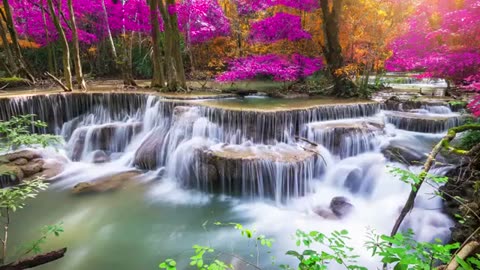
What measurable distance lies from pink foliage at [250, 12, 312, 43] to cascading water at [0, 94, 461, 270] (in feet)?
14.3

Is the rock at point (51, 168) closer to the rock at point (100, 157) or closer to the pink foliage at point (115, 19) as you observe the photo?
the rock at point (100, 157)

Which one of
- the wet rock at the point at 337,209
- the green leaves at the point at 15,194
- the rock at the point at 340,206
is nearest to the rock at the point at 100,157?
the green leaves at the point at 15,194

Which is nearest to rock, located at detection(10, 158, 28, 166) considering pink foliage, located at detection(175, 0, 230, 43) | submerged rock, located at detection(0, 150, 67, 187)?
submerged rock, located at detection(0, 150, 67, 187)

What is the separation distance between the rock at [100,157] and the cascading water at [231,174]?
3cm

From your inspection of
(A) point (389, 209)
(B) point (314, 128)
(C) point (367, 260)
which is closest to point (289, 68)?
(B) point (314, 128)

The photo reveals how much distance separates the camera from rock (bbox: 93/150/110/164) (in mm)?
8992

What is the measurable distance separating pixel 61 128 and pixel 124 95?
2.41 meters

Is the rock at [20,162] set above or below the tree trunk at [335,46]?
below

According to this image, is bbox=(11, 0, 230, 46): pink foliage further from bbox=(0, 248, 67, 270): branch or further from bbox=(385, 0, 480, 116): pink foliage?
bbox=(0, 248, 67, 270): branch

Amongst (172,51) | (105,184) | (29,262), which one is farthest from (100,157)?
(29,262)

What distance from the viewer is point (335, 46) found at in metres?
10.9

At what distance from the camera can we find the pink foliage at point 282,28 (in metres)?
11.7

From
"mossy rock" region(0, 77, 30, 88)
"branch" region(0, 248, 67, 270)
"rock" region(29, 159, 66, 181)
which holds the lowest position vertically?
"rock" region(29, 159, 66, 181)

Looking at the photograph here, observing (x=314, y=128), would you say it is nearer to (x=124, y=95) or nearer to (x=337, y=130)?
(x=337, y=130)
